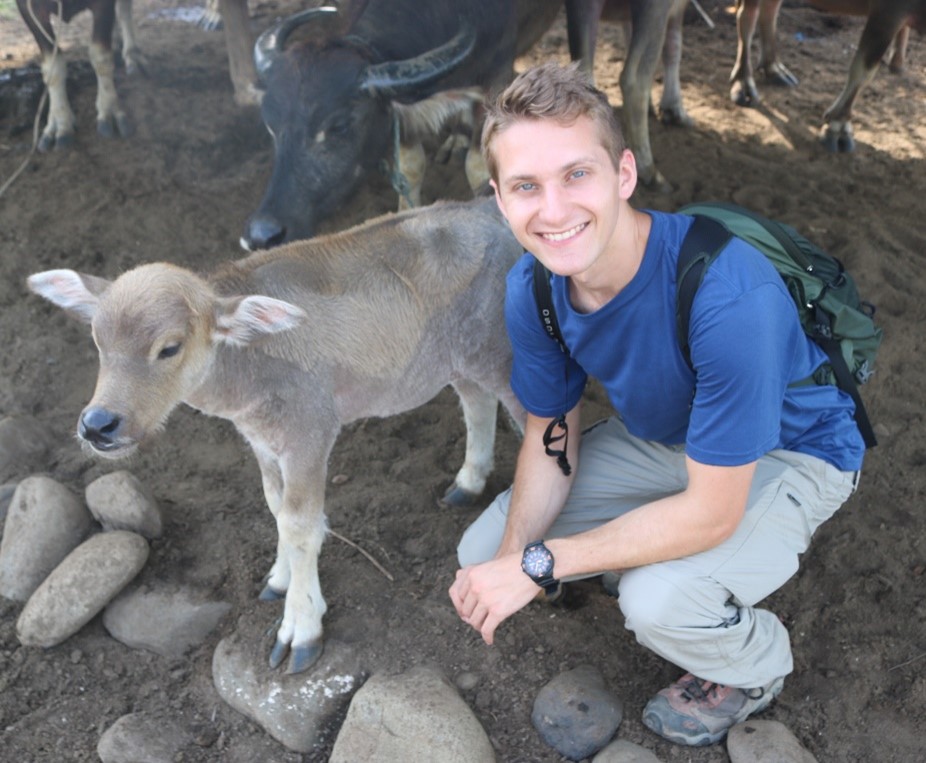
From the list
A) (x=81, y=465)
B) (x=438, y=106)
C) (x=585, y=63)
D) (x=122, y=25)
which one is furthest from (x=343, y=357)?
(x=122, y=25)

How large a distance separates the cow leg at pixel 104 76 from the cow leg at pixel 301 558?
17.5ft

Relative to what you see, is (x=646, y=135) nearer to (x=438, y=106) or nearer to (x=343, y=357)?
(x=438, y=106)

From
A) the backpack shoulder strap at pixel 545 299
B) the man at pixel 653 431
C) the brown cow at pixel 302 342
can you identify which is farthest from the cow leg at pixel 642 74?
the backpack shoulder strap at pixel 545 299

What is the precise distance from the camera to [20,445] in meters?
5.25

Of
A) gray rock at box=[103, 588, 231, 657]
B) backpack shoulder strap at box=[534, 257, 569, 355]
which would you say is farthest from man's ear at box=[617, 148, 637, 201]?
gray rock at box=[103, 588, 231, 657]

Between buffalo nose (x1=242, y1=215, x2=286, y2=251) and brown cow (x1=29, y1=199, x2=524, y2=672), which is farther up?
brown cow (x1=29, y1=199, x2=524, y2=672)

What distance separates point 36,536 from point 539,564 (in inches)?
97.3

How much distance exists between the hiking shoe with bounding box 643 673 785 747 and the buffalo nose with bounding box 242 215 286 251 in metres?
3.29

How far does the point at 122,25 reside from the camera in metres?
9.40

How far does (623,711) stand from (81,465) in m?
3.13

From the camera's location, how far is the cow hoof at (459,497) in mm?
4988

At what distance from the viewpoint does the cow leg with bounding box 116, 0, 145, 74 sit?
928 centimetres

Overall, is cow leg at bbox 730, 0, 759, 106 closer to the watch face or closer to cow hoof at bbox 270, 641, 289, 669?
the watch face

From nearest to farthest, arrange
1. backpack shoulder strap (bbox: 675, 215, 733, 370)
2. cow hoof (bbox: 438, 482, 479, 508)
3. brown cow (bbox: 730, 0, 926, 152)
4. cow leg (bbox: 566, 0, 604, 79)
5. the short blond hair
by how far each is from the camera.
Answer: the short blond hair → backpack shoulder strap (bbox: 675, 215, 733, 370) → cow hoof (bbox: 438, 482, 479, 508) → cow leg (bbox: 566, 0, 604, 79) → brown cow (bbox: 730, 0, 926, 152)
